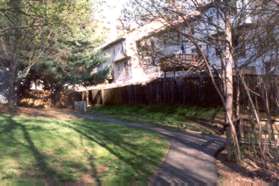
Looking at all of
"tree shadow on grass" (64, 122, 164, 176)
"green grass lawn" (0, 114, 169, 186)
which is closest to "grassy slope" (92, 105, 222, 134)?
"tree shadow on grass" (64, 122, 164, 176)

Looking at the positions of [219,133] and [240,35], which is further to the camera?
[219,133]

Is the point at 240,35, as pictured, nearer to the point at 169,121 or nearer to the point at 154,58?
the point at 154,58

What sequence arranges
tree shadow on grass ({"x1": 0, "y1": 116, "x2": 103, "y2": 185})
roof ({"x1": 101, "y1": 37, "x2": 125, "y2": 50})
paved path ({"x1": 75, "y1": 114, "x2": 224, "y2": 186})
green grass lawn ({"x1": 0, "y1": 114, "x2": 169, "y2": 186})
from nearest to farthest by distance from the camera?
tree shadow on grass ({"x1": 0, "y1": 116, "x2": 103, "y2": 185}) < green grass lawn ({"x1": 0, "y1": 114, "x2": 169, "y2": 186}) < paved path ({"x1": 75, "y1": 114, "x2": 224, "y2": 186}) < roof ({"x1": 101, "y1": 37, "x2": 125, "y2": 50})

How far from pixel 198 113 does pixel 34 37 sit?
28.6ft

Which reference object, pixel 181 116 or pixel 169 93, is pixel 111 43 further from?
pixel 181 116

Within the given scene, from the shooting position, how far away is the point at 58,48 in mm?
24391

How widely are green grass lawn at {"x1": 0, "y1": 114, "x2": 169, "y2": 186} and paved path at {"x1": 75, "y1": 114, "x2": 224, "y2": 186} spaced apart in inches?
10.7

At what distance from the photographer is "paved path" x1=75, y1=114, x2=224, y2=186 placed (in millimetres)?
7898

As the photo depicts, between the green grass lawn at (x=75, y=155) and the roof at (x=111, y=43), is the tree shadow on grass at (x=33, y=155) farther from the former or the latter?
the roof at (x=111, y=43)

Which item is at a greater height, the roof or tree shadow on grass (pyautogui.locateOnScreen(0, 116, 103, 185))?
the roof

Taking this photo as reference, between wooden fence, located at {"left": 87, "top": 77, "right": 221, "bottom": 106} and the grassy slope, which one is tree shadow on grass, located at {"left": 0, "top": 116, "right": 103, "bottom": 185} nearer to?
the grassy slope

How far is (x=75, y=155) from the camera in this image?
9.18 meters

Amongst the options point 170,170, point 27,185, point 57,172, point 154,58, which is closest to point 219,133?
point 154,58

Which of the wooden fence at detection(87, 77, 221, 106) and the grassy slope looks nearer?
the grassy slope
